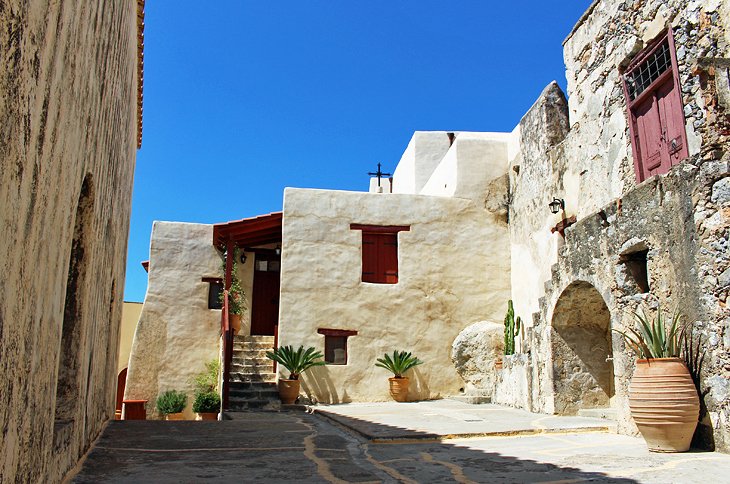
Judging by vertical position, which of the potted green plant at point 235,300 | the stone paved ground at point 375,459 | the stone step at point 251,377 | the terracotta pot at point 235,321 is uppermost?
the potted green plant at point 235,300

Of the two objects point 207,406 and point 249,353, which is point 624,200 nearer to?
point 249,353

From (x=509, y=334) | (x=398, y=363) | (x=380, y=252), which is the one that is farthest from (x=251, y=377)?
(x=509, y=334)

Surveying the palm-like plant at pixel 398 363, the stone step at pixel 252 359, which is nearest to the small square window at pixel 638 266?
the palm-like plant at pixel 398 363

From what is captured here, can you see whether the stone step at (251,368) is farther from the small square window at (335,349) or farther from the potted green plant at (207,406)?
the small square window at (335,349)

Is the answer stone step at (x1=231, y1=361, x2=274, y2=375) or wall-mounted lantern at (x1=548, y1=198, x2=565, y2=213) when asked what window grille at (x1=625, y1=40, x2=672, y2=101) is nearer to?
wall-mounted lantern at (x1=548, y1=198, x2=565, y2=213)

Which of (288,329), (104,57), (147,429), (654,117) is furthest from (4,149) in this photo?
(288,329)

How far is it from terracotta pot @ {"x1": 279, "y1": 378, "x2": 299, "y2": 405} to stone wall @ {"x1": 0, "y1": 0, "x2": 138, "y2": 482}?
6.56 m

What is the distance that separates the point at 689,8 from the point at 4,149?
8355mm

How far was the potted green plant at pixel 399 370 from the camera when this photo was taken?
42.4 feet

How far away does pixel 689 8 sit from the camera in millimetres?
7969

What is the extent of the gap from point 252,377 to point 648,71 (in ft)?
30.1

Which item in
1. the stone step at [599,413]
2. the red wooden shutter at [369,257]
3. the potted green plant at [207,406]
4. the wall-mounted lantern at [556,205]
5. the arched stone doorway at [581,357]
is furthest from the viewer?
the red wooden shutter at [369,257]

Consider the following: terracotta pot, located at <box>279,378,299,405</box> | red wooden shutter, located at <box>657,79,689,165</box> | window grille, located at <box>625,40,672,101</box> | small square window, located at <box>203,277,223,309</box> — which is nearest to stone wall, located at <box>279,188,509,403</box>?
terracotta pot, located at <box>279,378,299,405</box>

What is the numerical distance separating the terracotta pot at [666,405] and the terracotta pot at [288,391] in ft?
24.8
